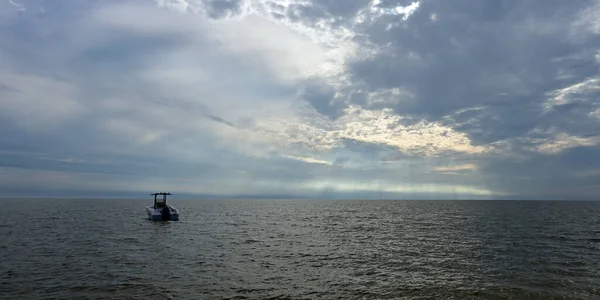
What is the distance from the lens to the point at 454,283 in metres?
22.9

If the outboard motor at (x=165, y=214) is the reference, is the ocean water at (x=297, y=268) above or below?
below

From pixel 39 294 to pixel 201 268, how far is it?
10.4m

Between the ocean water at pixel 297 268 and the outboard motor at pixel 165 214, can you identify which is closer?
the ocean water at pixel 297 268

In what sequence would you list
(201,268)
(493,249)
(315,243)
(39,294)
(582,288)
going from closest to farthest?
(39,294) < (582,288) < (201,268) < (493,249) < (315,243)

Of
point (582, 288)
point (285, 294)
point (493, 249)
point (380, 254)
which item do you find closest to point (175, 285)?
point (285, 294)

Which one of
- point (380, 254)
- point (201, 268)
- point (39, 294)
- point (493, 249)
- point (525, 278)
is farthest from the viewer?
point (493, 249)

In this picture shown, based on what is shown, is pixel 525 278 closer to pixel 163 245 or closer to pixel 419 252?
pixel 419 252

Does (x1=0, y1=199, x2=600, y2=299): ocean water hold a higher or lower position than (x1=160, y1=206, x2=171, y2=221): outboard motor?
lower

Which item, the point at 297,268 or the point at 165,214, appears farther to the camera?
the point at 165,214

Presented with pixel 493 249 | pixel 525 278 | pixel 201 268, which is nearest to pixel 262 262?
pixel 201 268

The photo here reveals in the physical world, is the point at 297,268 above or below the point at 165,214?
below

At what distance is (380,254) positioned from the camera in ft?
110

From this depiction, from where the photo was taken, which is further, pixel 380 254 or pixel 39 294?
pixel 380 254

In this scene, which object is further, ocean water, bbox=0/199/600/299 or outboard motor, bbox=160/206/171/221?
Answer: outboard motor, bbox=160/206/171/221
